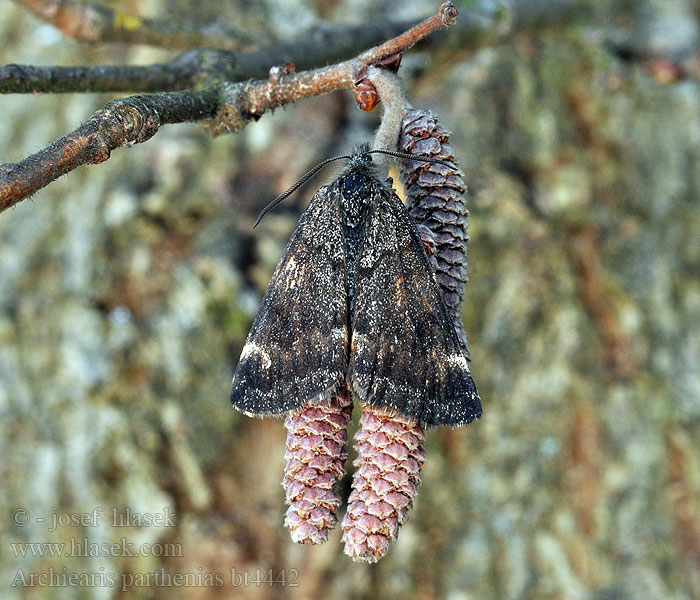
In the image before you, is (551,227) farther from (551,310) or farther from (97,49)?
(97,49)

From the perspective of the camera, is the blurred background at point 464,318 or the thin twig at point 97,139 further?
the blurred background at point 464,318

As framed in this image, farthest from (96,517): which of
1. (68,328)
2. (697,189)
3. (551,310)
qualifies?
(697,189)

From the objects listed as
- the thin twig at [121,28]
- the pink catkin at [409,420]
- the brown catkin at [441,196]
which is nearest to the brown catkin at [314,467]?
the pink catkin at [409,420]

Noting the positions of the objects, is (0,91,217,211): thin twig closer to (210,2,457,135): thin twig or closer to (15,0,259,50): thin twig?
(210,2,457,135): thin twig

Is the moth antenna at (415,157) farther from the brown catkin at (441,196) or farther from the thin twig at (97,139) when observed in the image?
the thin twig at (97,139)

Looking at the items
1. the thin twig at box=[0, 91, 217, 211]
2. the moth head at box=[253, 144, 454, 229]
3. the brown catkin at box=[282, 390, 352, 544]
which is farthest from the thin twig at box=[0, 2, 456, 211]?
the brown catkin at box=[282, 390, 352, 544]

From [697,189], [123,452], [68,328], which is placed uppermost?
[697,189]
